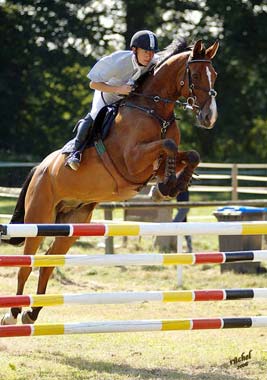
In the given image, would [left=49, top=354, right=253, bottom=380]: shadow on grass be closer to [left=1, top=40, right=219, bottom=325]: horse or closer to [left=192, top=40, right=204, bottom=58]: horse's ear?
[left=1, top=40, right=219, bottom=325]: horse

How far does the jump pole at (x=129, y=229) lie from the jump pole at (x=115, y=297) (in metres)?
0.39

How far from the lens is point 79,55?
28.5m

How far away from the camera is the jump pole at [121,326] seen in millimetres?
5121

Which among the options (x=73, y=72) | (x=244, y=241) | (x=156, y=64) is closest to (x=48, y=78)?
(x=73, y=72)

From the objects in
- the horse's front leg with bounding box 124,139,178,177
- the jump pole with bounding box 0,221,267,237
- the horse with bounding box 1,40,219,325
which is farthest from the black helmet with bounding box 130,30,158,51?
the jump pole with bounding box 0,221,267,237

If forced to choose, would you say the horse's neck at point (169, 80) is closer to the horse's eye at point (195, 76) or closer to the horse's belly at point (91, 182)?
the horse's eye at point (195, 76)

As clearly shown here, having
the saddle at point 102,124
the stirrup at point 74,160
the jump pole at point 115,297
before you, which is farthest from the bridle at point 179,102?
the jump pole at point 115,297

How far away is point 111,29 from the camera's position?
2889 centimetres

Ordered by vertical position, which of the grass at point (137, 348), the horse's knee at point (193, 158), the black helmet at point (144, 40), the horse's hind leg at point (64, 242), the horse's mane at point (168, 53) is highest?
the black helmet at point (144, 40)

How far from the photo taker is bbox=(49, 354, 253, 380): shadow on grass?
589cm

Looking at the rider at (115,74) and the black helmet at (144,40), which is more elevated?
the black helmet at (144,40)

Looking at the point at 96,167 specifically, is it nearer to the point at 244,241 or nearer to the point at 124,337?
the point at 124,337

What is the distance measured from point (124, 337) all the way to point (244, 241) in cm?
453

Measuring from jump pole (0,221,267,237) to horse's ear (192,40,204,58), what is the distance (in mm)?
2078
